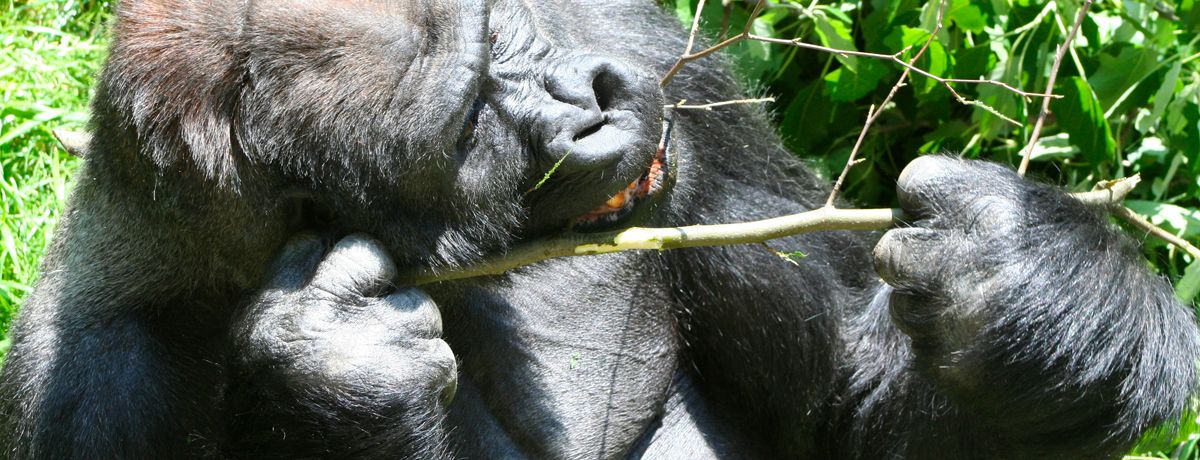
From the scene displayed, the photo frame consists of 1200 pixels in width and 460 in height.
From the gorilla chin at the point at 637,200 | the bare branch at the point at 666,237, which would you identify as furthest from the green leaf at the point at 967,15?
the gorilla chin at the point at 637,200

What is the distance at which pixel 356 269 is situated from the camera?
9.43 feet

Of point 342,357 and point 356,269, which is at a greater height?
point 356,269

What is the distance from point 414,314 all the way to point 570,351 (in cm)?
92

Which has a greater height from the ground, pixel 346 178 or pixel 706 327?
pixel 346 178

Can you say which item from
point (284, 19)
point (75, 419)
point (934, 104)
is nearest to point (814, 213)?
point (284, 19)

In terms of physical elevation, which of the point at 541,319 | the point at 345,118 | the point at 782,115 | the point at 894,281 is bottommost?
the point at 782,115

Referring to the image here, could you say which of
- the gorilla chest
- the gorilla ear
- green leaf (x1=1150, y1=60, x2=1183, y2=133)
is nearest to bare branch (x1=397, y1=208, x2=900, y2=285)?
the gorilla chest

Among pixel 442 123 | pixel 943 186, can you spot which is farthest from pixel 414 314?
pixel 943 186

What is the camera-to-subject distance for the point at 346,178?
294cm

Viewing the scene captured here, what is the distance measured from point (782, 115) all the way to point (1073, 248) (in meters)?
2.53

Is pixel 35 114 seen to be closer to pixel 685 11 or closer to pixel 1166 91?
pixel 685 11

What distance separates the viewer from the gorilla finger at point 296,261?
2936mm

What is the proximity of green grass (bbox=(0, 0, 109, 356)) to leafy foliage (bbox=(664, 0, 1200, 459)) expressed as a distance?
257cm

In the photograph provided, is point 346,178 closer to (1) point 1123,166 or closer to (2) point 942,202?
(2) point 942,202
